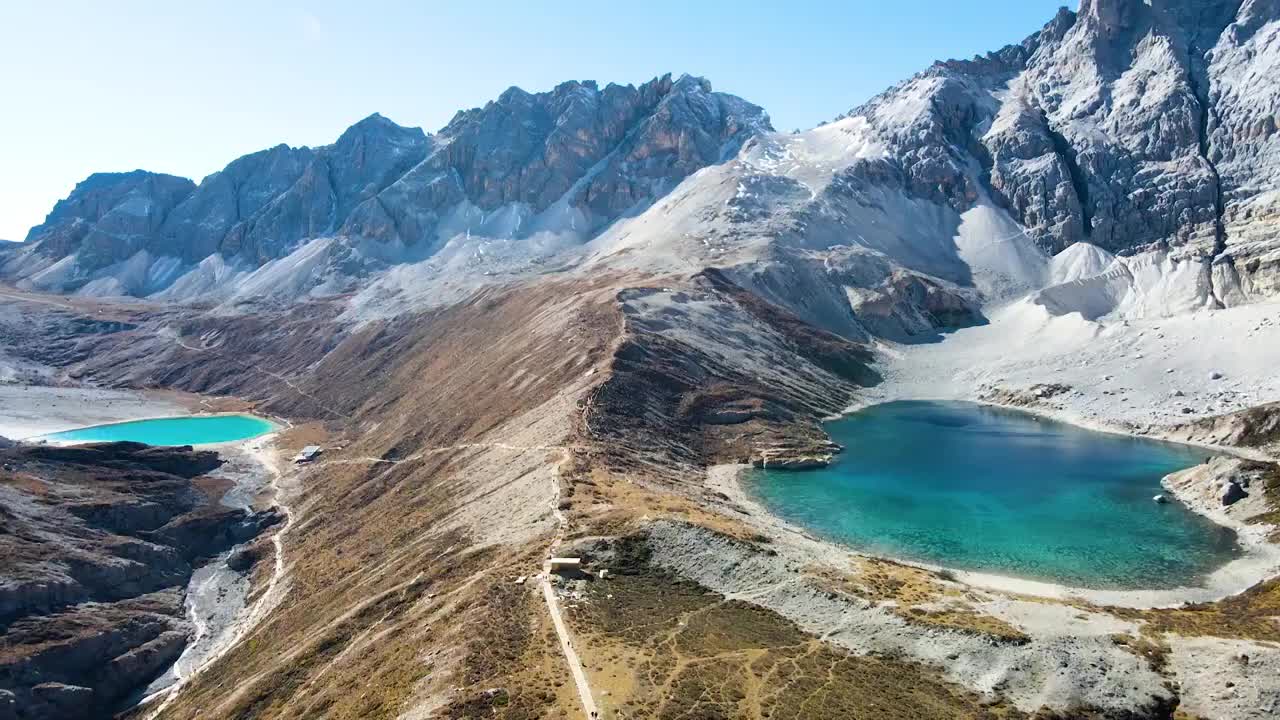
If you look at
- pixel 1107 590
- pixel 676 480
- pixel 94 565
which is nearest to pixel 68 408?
pixel 94 565

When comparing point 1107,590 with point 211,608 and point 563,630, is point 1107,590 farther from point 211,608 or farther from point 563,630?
point 211,608

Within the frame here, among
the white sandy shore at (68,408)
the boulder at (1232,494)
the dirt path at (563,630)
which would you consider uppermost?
the boulder at (1232,494)

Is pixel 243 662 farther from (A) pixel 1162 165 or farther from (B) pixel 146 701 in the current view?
(A) pixel 1162 165

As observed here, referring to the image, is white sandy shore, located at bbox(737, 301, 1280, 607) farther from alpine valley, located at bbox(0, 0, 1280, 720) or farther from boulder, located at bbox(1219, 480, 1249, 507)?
boulder, located at bbox(1219, 480, 1249, 507)

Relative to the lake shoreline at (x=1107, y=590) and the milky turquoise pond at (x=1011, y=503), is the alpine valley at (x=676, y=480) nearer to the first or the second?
the lake shoreline at (x=1107, y=590)

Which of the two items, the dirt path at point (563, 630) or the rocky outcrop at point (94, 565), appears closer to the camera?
the dirt path at point (563, 630)

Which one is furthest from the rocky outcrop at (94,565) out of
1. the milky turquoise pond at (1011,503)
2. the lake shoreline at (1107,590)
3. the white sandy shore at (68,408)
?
the white sandy shore at (68,408)

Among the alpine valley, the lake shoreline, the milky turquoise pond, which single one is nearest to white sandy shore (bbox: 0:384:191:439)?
the alpine valley
